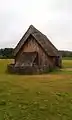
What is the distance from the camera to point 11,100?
15.8 m

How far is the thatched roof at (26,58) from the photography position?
4003 centimetres

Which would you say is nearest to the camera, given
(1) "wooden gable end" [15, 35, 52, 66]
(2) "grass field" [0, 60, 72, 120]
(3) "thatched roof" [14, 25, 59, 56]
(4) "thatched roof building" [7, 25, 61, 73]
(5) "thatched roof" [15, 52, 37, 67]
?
(2) "grass field" [0, 60, 72, 120]

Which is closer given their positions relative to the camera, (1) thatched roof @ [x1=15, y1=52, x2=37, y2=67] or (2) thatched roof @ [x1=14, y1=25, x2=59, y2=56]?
(1) thatched roof @ [x1=15, y1=52, x2=37, y2=67]

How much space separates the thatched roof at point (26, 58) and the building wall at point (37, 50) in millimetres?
935

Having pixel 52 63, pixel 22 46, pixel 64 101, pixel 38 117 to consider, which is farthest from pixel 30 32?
pixel 38 117

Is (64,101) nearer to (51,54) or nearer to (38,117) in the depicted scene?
(38,117)

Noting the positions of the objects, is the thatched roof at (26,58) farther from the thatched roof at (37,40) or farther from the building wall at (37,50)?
the thatched roof at (37,40)

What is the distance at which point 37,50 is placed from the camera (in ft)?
141

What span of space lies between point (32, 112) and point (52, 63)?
30.4 metres

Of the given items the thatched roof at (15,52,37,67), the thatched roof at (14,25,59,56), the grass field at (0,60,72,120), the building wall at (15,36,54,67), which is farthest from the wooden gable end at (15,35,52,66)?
A: the grass field at (0,60,72,120)

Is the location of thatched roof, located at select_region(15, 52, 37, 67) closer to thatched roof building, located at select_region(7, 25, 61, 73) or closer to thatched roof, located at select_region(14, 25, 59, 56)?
thatched roof building, located at select_region(7, 25, 61, 73)

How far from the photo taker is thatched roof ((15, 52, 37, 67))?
4003 centimetres

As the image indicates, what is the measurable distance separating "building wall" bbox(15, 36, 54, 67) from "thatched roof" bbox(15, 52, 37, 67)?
94cm

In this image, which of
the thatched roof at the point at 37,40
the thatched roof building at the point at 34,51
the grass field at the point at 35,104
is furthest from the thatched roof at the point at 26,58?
the grass field at the point at 35,104
